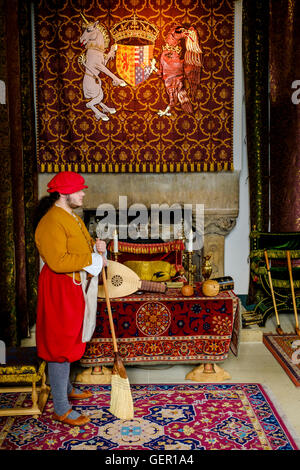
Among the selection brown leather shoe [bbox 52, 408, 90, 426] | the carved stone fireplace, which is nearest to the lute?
brown leather shoe [bbox 52, 408, 90, 426]

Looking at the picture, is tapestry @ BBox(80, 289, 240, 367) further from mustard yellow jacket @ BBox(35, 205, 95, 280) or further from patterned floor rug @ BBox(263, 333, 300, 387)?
mustard yellow jacket @ BBox(35, 205, 95, 280)

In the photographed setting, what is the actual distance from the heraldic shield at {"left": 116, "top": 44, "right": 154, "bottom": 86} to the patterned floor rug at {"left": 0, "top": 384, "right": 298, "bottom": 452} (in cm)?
397

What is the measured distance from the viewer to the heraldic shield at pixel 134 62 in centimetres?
577

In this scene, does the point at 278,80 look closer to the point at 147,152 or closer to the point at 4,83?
the point at 147,152

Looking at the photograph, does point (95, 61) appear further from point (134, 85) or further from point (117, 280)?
point (117, 280)

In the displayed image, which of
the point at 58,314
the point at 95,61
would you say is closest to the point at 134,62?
the point at 95,61

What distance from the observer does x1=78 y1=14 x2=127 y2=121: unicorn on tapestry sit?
575 centimetres

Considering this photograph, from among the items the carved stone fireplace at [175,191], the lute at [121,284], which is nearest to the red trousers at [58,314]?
the lute at [121,284]

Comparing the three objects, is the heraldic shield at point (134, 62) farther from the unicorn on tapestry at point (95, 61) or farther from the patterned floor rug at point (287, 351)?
the patterned floor rug at point (287, 351)

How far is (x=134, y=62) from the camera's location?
19.0 ft

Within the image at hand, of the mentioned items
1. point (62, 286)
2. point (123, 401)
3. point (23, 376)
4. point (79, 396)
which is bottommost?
point (79, 396)

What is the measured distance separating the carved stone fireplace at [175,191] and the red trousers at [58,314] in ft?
10.3

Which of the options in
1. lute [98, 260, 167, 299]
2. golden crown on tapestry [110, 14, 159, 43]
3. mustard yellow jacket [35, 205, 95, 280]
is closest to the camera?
mustard yellow jacket [35, 205, 95, 280]

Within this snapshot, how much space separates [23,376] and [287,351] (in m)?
2.52
